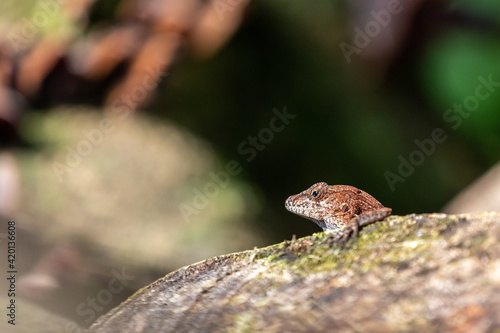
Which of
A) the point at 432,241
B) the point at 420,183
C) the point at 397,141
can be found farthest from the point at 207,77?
the point at 432,241

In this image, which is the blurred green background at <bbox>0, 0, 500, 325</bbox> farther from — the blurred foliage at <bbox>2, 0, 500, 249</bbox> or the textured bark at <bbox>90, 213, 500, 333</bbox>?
the textured bark at <bbox>90, 213, 500, 333</bbox>

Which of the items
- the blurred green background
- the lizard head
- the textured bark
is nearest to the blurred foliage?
the blurred green background

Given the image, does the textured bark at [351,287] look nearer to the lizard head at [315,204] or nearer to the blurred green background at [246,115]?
the lizard head at [315,204]

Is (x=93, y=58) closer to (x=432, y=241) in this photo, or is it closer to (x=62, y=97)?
(x=62, y=97)

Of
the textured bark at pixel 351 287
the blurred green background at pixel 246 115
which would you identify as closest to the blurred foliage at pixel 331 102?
the blurred green background at pixel 246 115

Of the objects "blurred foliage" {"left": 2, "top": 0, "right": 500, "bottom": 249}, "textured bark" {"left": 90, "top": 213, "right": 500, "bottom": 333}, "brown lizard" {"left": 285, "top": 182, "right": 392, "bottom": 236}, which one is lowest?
"textured bark" {"left": 90, "top": 213, "right": 500, "bottom": 333}

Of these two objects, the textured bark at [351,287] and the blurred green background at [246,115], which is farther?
the blurred green background at [246,115]
